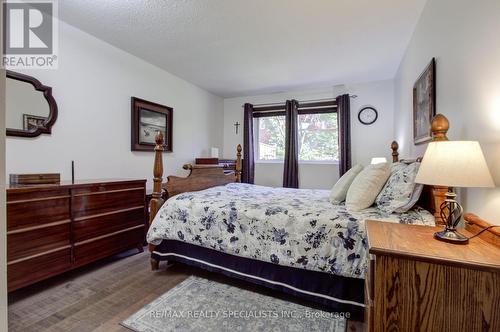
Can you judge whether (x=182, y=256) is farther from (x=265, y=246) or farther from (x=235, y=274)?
(x=265, y=246)

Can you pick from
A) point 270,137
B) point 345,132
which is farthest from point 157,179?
point 345,132

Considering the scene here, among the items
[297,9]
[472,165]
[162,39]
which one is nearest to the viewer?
[472,165]

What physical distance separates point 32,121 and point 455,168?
3.10m

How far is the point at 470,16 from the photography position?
1.34m

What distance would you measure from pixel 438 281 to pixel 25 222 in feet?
8.22

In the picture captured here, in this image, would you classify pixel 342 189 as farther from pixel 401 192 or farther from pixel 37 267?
pixel 37 267

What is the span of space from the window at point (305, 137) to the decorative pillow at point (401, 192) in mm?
2628

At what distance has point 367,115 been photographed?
405 centimetres

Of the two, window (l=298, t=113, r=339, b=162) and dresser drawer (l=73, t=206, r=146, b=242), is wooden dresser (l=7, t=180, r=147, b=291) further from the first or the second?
window (l=298, t=113, r=339, b=162)

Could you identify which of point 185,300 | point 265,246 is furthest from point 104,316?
point 265,246

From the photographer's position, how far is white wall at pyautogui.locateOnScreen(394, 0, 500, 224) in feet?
3.63

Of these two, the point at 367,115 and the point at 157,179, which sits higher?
the point at 367,115

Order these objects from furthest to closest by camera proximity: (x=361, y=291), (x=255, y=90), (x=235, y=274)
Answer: (x=255, y=90) < (x=235, y=274) < (x=361, y=291)

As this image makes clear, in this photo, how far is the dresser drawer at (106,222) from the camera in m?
2.17
